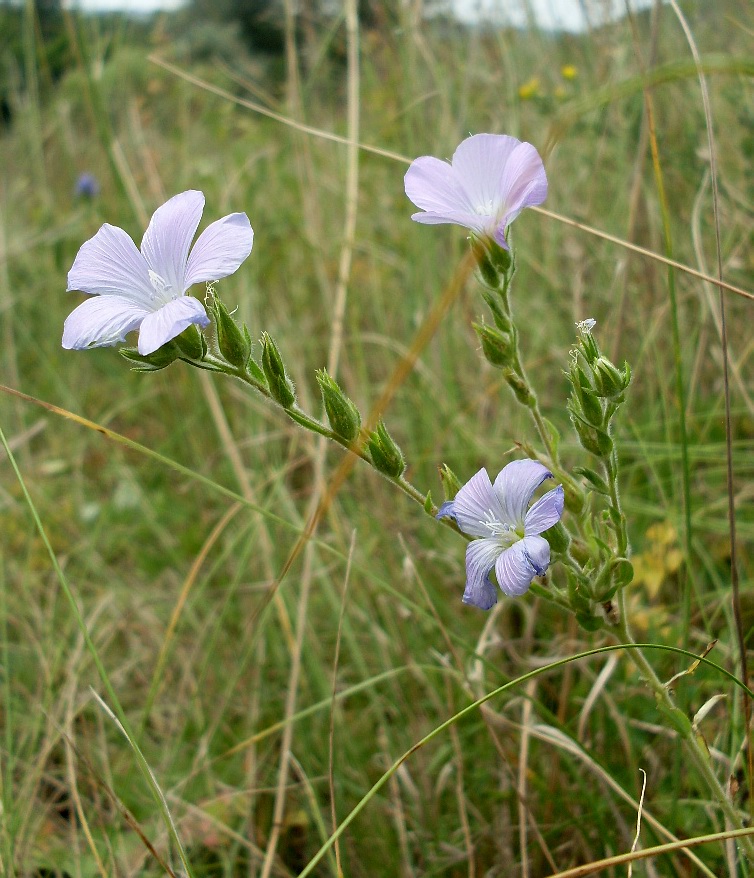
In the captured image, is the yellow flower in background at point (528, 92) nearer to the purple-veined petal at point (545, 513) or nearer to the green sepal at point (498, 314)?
the green sepal at point (498, 314)

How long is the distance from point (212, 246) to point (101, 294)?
0.58ft

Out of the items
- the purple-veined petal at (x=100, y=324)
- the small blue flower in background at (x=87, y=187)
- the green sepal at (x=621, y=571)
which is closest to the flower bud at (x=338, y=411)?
the purple-veined petal at (x=100, y=324)

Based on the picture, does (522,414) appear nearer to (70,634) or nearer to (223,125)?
(70,634)

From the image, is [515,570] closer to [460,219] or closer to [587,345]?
[587,345]

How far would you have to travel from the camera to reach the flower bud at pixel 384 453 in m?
0.98

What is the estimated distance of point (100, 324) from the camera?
3.00 feet

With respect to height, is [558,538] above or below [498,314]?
below

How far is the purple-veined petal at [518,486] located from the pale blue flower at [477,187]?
0.82 feet

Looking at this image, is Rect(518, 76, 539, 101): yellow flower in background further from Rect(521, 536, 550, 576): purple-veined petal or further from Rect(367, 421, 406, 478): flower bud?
Rect(521, 536, 550, 576): purple-veined petal

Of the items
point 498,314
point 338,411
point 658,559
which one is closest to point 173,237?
point 338,411

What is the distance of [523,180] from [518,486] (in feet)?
1.09

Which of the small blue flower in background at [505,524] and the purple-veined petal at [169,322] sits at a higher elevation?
the purple-veined petal at [169,322]

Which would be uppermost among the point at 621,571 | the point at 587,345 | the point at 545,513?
the point at 587,345

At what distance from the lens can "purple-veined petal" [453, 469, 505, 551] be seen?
934 mm
